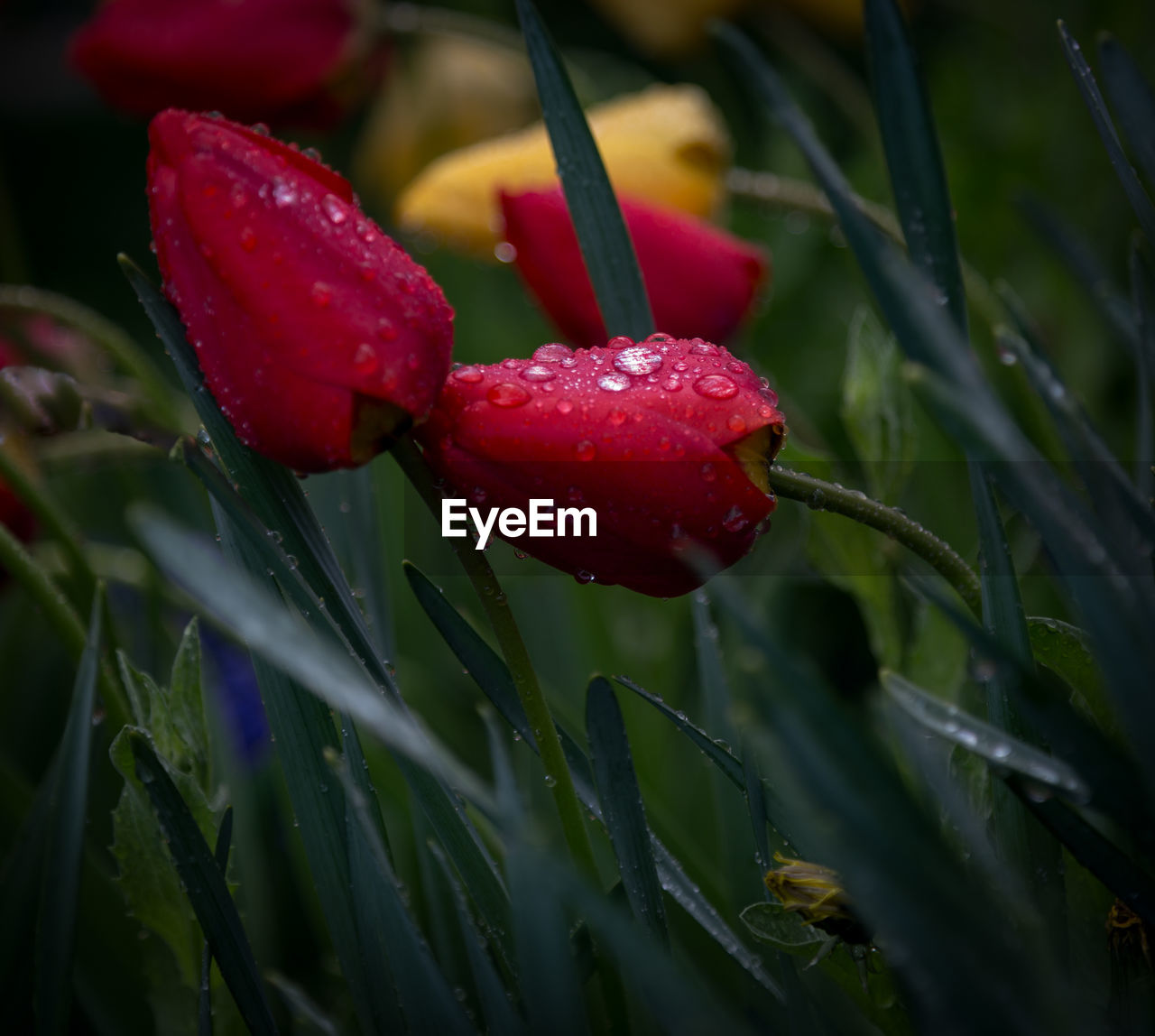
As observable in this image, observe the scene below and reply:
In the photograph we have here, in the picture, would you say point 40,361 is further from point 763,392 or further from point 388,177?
point 763,392

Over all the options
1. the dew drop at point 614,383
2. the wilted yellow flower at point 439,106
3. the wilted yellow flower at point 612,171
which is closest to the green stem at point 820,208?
the wilted yellow flower at point 612,171

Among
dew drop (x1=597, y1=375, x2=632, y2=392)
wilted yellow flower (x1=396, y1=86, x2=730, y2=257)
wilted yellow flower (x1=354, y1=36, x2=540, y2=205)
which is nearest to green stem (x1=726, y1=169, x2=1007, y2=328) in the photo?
wilted yellow flower (x1=396, y1=86, x2=730, y2=257)

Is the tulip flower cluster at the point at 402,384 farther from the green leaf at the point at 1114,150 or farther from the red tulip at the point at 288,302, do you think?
the green leaf at the point at 1114,150

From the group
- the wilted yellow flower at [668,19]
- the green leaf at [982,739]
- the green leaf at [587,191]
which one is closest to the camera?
the green leaf at [982,739]

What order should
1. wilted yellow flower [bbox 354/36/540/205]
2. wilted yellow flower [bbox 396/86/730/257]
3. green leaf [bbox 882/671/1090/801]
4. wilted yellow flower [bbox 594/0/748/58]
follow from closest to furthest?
green leaf [bbox 882/671/1090/801] → wilted yellow flower [bbox 396/86/730/257] → wilted yellow flower [bbox 594/0/748/58] → wilted yellow flower [bbox 354/36/540/205]

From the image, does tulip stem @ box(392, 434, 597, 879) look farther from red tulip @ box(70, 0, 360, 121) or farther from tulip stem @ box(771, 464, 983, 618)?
red tulip @ box(70, 0, 360, 121)

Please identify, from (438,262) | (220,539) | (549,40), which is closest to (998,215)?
(438,262)
